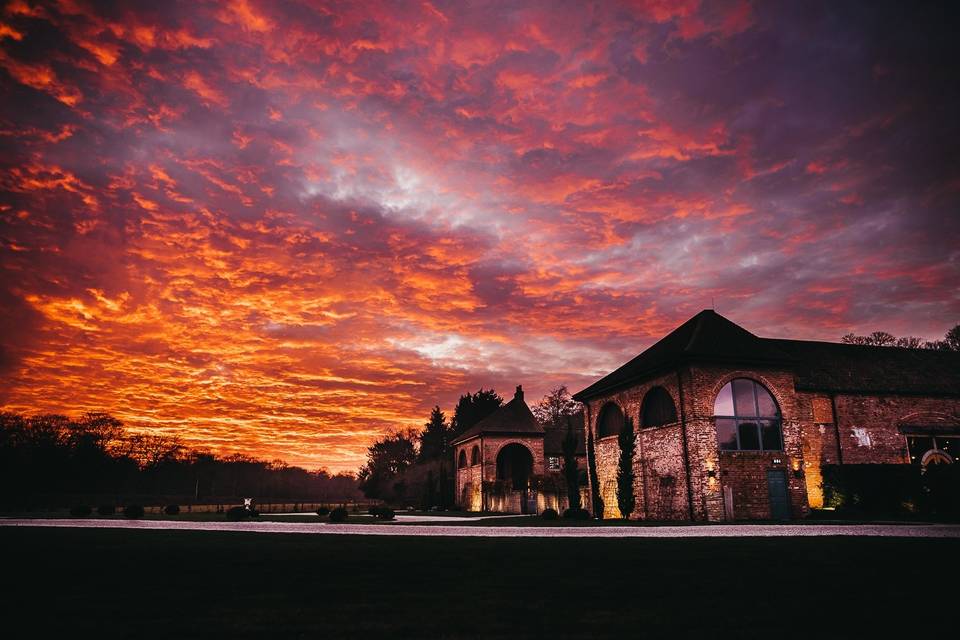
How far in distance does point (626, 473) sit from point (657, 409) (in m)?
3.97

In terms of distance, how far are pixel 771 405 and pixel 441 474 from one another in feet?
116

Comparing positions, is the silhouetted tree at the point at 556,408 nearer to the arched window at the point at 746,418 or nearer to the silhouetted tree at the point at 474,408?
the silhouetted tree at the point at 474,408

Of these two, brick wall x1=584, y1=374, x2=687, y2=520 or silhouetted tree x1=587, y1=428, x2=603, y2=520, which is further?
silhouetted tree x1=587, y1=428, x2=603, y2=520

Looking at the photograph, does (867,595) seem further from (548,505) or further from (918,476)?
(548,505)

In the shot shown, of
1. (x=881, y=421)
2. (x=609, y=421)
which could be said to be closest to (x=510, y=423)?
(x=609, y=421)

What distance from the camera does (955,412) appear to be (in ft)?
105

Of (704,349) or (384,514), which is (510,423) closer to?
(384,514)

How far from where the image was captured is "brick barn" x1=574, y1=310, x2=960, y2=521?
26.0 metres

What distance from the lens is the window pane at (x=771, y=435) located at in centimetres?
2681

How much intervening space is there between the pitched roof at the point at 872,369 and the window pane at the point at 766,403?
10.4 feet

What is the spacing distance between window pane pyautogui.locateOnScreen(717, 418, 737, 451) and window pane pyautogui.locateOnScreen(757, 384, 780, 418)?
1.83 m

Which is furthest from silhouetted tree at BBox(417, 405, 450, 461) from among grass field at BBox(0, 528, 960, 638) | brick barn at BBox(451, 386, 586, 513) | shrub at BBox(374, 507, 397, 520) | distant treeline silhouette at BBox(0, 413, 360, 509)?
grass field at BBox(0, 528, 960, 638)

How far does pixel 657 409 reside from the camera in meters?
28.8

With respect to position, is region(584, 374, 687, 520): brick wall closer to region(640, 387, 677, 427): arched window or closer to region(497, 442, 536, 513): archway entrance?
region(640, 387, 677, 427): arched window
